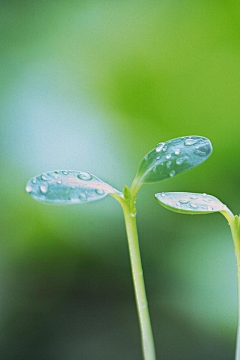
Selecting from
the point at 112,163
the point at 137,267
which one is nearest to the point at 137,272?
the point at 137,267

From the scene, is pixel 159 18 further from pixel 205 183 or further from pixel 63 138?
pixel 205 183

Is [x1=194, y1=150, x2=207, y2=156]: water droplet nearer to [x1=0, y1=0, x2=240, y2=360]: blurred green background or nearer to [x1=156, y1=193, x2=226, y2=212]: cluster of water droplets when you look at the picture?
[x1=156, y1=193, x2=226, y2=212]: cluster of water droplets

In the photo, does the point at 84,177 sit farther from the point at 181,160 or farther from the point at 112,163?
the point at 112,163

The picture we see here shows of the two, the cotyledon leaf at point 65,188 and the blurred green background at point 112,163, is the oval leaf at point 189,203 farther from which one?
the blurred green background at point 112,163

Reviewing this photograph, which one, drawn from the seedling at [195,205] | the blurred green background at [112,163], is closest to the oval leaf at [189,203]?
the seedling at [195,205]

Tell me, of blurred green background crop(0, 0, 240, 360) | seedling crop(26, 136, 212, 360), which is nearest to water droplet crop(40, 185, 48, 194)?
seedling crop(26, 136, 212, 360)

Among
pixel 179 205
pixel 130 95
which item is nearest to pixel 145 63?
pixel 130 95
